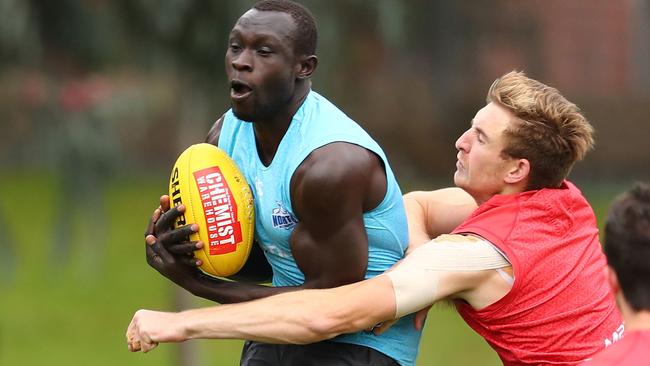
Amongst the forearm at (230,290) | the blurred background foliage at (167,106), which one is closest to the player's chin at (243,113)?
the forearm at (230,290)

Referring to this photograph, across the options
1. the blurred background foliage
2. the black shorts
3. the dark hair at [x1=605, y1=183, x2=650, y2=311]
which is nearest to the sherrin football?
the black shorts

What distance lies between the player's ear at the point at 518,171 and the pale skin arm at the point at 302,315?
0.39 m

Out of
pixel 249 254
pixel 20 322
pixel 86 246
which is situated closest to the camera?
pixel 249 254

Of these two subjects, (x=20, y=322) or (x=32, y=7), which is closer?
(x=32, y=7)

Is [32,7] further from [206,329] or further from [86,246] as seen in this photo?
[206,329]

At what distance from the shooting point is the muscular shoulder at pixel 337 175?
15.2 feet

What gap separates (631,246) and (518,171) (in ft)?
3.98

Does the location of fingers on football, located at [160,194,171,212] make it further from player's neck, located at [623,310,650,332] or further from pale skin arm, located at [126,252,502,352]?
player's neck, located at [623,310,650,332]

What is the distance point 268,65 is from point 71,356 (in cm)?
826

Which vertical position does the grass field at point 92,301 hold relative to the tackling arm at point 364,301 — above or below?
below

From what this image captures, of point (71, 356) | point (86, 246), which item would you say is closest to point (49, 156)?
point (86, 246)

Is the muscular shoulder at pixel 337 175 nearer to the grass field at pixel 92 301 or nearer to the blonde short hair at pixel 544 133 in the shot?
the blonde short hair at pixel 544 133

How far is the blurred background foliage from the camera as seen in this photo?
8570 mm

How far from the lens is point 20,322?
1355cm
